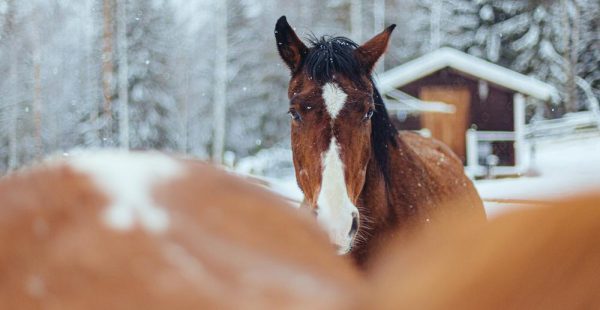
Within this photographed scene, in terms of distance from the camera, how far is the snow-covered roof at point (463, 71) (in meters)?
13.9

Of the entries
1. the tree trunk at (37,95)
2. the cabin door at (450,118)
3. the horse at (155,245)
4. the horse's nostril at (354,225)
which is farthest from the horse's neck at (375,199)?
the tree trunk at (37,95)

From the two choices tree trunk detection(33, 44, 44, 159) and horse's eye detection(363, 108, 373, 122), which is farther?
tree trunk detection(33, 44, 44, 159)

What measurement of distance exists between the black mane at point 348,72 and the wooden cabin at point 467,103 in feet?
37.2

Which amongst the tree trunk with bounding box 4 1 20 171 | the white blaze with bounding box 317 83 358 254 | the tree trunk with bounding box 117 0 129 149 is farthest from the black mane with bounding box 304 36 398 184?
the tree trunk with bounding box 4 1 20 171

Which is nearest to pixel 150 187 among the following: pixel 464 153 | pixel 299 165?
pixel 299 165

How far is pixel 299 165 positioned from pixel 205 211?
185 centimetres

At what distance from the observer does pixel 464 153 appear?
14.0 metres

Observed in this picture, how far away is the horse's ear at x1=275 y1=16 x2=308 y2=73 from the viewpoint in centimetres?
249

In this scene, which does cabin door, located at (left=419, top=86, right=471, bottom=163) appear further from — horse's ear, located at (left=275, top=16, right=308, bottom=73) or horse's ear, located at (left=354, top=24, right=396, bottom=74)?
horse's ear, located at (left=275, top=16, right=308, bottom=73)

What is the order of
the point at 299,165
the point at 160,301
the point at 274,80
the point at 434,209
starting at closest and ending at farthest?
1. the point at 160,301
2. the point at 299,165
3. the point at 434,209
4. the point at 274,80

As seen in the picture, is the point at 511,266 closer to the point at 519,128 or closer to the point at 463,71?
the point at 519,128

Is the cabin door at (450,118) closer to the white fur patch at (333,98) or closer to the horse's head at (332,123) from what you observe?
the horse's head at (332,123)

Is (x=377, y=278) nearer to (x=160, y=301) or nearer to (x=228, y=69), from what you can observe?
(x=160, y=301)

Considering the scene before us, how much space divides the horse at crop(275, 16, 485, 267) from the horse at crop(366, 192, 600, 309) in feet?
3.95
